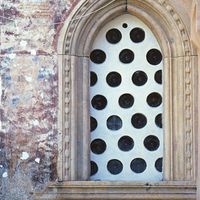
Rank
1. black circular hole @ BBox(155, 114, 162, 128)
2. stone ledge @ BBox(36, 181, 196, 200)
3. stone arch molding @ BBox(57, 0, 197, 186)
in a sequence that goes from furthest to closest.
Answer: black circular hole @ BBox(155, 114, 162, 128) → stone arch molding @ BBox(57, 0, 197, 186) → stone ledge @ BBox(36, 181, 196, 200)

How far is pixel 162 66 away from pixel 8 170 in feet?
6.68

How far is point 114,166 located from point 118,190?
1.37 ft

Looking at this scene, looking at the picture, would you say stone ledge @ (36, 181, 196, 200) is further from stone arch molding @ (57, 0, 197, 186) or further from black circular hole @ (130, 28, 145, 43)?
black circular hole @ (130, 28, 145, 43)

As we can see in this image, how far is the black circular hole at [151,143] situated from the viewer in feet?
37.6

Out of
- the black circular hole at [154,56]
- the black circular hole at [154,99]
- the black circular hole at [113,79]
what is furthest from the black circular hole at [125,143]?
the black circular hole at [154,56]

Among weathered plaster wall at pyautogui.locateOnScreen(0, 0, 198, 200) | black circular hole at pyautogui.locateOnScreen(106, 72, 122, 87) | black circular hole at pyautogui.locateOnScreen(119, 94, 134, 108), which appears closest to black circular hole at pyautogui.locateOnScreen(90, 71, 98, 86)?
black circular hole at pyautogui.locateOnScreen(106, 72, 122, 87)

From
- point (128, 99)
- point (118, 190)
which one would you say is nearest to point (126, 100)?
point (128, 99)

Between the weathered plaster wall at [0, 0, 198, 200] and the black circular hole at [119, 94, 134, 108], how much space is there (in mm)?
760

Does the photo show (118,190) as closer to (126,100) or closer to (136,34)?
(126,100)

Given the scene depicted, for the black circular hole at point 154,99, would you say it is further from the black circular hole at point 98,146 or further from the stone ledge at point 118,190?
the stone ledge at point 118,190

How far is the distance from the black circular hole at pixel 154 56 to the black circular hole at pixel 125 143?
0.88 m

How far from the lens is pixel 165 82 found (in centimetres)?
1129

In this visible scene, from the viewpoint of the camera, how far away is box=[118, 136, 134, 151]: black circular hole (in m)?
11.5

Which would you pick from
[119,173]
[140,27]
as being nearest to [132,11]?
[140,27]
